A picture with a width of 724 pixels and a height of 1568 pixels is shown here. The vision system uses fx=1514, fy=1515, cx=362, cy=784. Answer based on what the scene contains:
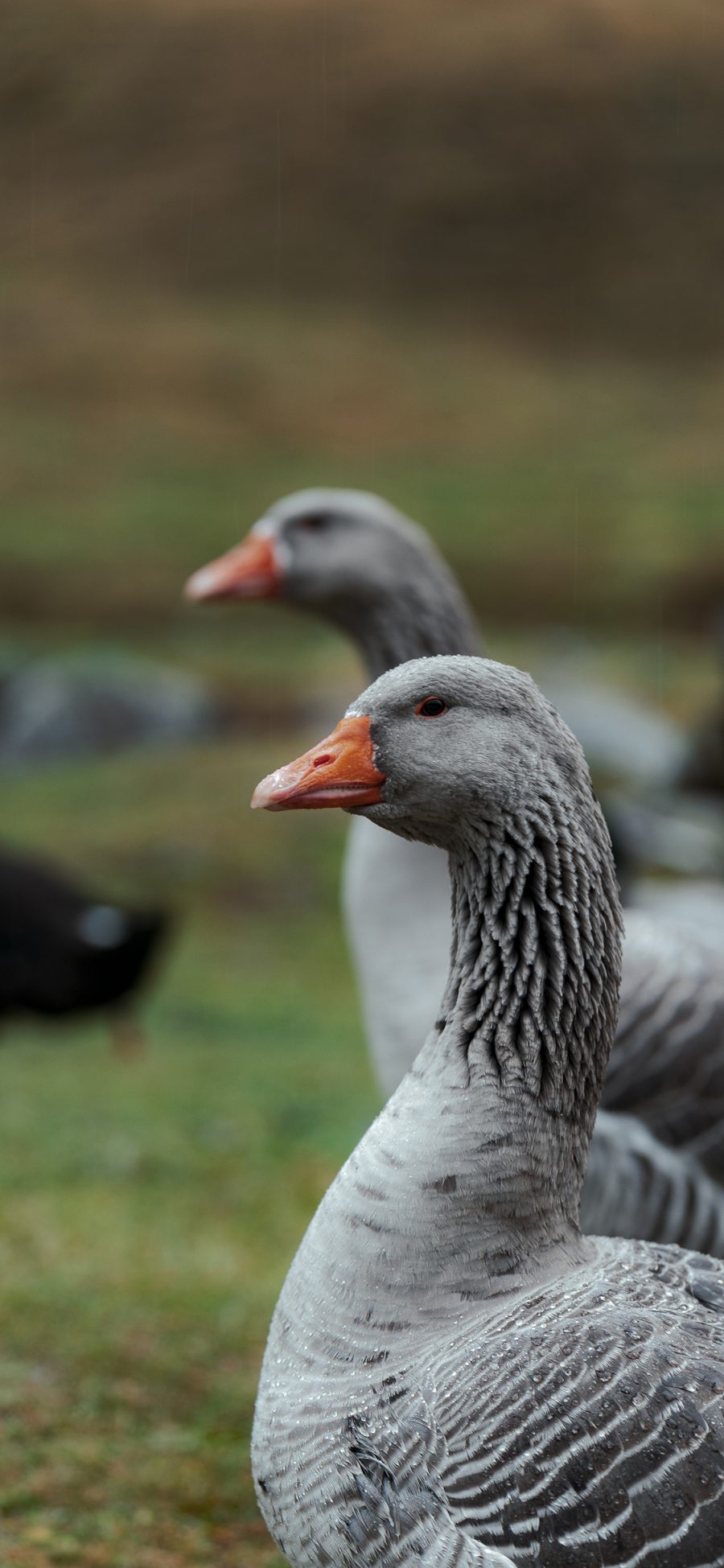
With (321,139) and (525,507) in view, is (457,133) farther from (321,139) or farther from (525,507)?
(525,507)

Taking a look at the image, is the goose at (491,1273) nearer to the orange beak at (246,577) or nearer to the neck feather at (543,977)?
the neck feather at (543,977)

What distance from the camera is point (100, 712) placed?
58.2ft

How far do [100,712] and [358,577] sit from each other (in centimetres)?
1334

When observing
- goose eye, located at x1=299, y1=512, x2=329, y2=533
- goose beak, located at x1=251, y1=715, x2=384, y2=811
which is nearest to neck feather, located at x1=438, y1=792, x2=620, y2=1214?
goose beak, located at x1=251, y1=715, x2=384, y2=811

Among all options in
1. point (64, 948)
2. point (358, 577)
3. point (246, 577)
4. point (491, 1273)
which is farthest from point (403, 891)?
point (64, 948)

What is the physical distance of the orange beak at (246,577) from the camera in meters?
4.96

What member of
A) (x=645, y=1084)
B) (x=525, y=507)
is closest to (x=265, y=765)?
(x=525, y=507)

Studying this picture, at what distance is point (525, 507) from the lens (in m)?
20.3

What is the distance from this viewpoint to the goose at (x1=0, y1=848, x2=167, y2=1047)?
388 inches

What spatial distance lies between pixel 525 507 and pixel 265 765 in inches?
242

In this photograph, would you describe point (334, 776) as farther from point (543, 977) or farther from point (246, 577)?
point (246, 577)

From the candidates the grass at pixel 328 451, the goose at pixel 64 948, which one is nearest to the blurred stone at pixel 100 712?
the grass at pixel 328 451

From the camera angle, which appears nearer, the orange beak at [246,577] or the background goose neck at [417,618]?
the background goose neck at [417,618]

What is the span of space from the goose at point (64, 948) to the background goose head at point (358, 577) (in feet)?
17.2
